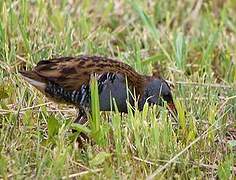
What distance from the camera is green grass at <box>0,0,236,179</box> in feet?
12.4

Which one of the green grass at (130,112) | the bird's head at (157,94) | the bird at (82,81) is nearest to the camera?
the green grass at (130,112)

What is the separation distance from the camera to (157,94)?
14.8 ft

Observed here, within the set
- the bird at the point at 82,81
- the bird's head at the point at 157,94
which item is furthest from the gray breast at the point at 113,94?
the bird's head at the point at 157,94

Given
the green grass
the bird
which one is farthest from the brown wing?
the green grass

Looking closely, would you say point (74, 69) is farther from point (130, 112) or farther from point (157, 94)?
point (157, 94)

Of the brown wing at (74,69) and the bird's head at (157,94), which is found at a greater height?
the brown wing at (74,69)

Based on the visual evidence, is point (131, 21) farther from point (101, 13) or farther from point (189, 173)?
point (189, 173)

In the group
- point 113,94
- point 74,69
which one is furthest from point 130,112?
point 74,69

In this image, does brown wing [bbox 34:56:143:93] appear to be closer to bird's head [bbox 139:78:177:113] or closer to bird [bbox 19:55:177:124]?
bird [bbox 19:55:177:124]

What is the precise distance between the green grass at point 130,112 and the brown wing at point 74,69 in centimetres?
19

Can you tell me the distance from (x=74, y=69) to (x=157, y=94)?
52cm

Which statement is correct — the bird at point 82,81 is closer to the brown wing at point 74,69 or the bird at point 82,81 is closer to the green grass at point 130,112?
the brown wing at point 74,69

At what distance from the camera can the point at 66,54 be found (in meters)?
5.06

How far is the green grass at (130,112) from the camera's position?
3773mm
